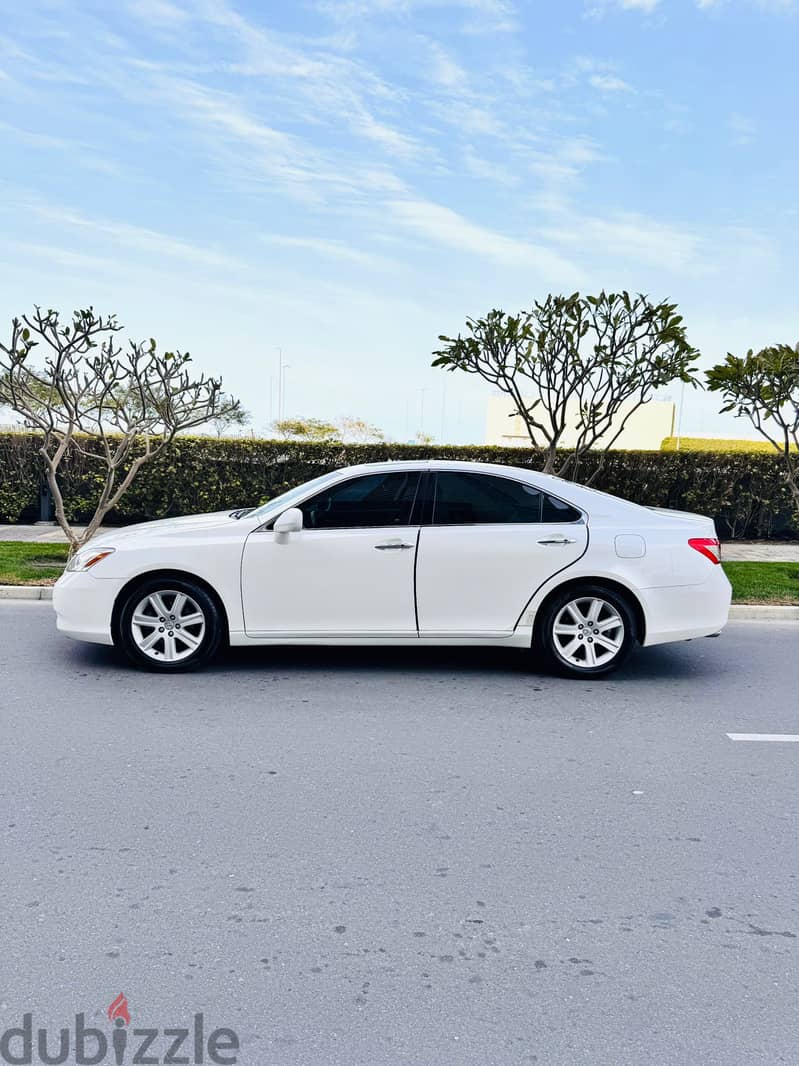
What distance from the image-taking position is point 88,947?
3.11 m

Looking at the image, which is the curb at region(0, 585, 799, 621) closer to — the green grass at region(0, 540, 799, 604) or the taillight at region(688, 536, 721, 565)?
the green grass at region(0, 540, 799, 604)

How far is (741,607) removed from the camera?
962cm

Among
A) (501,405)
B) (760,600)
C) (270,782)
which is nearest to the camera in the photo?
(270,782)

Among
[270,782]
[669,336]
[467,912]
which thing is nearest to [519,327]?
[669,336]

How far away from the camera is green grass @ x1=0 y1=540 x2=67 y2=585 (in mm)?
10245

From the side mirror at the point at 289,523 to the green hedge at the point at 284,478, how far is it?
9.26 metres

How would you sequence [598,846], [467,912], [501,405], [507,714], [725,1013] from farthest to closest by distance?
[501,405], [507,714], [598,846], [467,912], [725,1013]

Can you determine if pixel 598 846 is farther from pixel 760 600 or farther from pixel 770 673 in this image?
pixel 760 600

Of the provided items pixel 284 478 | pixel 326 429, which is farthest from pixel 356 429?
pixel 284 478

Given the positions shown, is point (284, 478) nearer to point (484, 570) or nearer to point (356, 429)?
point (484, 570)

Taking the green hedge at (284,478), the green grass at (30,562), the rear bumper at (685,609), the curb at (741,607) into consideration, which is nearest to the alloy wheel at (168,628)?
the rear bumper at (685,609)

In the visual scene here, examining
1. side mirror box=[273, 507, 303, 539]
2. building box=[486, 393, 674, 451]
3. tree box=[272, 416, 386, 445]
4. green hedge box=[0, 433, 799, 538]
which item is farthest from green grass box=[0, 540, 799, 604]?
building box=[486, 393, 674, 451]

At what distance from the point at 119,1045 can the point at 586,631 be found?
469cm

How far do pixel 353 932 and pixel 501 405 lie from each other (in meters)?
54.2
